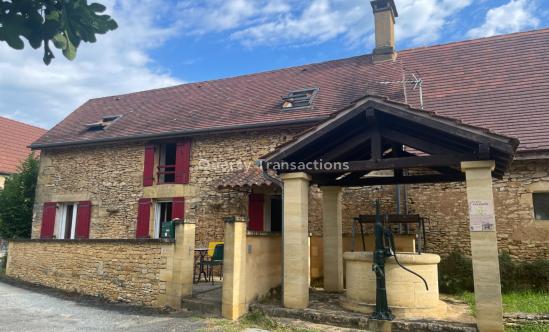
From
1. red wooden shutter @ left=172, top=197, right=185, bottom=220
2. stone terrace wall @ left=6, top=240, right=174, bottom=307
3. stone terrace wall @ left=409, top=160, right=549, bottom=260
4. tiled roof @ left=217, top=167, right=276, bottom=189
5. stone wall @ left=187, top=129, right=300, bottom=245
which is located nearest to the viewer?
stone terrace wall @ left=6, top=240, right=174, bottom=307

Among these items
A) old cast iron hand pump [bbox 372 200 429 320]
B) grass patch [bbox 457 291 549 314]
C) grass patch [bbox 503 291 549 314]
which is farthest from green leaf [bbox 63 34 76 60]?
grass patch [bbox 503 291 549 314]

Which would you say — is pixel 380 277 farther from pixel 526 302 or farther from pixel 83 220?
pixel 83 220

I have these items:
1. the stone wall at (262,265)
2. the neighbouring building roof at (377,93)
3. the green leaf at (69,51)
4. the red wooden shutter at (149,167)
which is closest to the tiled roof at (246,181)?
the neighbouring building roof at (377,93)

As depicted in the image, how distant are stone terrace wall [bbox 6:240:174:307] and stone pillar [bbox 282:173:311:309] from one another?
2417 millimetres

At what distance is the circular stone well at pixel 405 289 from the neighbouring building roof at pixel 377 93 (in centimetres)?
458

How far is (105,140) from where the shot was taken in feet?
44.2

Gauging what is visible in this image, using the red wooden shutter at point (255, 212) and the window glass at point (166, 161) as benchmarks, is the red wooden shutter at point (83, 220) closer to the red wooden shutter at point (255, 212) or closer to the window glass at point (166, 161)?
the window glass at point (166, 161)

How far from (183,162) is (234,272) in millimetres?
6733

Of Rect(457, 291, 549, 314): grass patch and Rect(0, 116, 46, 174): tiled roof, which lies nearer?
Rect(457, 291, 549, 314): grass patch

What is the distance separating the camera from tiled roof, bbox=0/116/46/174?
66.4ft

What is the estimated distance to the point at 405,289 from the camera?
589cm

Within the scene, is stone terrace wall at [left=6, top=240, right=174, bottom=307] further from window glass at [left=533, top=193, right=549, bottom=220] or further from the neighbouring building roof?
window glass at [left=533, top=193, right=549, bottom=220]

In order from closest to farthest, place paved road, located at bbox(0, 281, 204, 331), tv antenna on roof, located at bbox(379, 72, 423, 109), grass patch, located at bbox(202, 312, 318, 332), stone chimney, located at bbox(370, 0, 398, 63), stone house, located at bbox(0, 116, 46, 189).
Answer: grass patch, located at bbox(202, 312, 318, 332) → paved road, located at bbox(0, 281, 204, 331) → tv antenna on roof, located at bbox(379, 72, 423, 109) → stone chimney, located at bbox(370, 0, 398, 63) → stone house, located at bbox(0, 116, 46, 189)

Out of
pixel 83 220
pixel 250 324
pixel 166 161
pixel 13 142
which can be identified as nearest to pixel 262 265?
pixel 250 324
